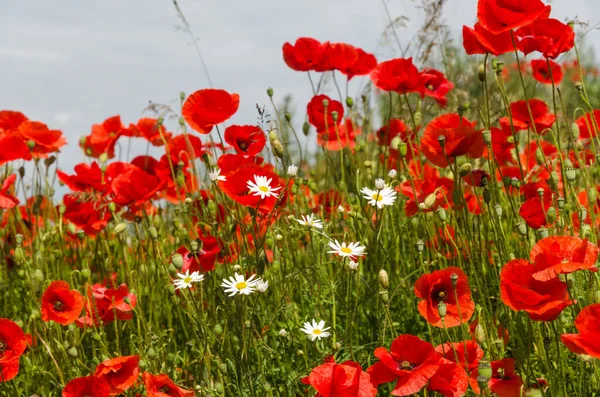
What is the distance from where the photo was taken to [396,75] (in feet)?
8.92

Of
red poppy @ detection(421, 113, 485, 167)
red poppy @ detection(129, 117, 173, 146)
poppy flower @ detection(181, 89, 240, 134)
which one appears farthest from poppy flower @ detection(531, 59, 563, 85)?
red poppy @ detection(129, 117, 173, 146)

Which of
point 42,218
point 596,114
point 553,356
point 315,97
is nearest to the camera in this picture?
point 553,356

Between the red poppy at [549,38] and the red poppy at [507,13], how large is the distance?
0.67 ft

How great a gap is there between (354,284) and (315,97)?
31.9 inches

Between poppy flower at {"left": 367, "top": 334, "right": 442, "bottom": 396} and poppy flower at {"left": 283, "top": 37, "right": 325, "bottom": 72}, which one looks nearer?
poppy flower at {"left": 367, "top": 334, "right": 442, "bottom": 396}

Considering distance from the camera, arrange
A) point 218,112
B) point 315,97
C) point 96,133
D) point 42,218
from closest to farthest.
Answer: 1. point 218,112
2. point 315,97
3. point 96,133
4. point 42,218

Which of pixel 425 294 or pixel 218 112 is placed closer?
pixel 425 294

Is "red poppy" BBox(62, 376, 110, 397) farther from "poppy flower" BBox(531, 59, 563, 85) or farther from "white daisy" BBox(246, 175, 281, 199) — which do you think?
"poppy flower" BBox(531, 59, 563, 85)

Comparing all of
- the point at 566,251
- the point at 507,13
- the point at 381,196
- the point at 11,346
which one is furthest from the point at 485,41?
the point at 11,346

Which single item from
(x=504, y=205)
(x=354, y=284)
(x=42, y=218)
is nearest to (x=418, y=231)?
(x=354, y=284)

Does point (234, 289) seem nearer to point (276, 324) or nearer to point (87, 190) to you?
point (276, 324)

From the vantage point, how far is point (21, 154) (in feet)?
9.72

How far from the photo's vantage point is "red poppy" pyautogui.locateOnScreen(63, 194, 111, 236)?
2838 mm

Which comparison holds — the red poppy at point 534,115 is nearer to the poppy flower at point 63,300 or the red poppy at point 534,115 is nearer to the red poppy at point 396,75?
the red poppy at point 396,75
